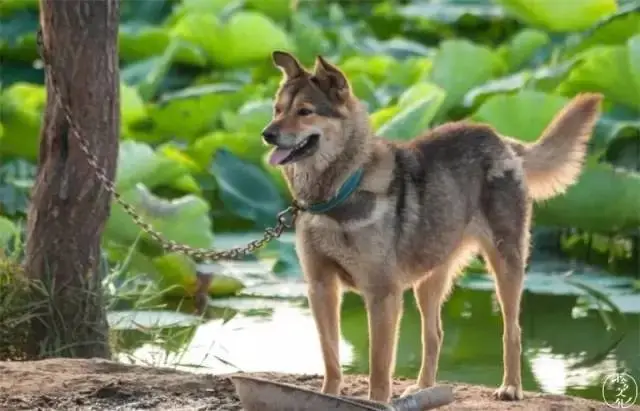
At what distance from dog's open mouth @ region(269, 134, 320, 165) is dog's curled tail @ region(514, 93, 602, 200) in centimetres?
128

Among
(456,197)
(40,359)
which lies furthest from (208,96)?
(456,197)

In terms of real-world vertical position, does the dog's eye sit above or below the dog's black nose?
above

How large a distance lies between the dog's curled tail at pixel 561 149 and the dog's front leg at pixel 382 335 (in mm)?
1121

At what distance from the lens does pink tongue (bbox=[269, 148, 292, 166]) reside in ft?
18.8

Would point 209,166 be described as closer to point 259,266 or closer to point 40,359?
point 259,266

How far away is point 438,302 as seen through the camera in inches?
264

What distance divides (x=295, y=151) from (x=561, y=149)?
5.19 feet

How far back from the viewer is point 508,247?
21.1ft

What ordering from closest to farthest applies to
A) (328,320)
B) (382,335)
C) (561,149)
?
→ (382,335), (328,320), (561,149)

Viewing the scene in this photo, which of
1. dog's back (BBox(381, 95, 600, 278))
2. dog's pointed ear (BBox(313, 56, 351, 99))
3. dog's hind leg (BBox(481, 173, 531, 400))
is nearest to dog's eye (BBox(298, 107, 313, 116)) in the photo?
dog's pointed ear (BBox(313, 56, 351, 99))

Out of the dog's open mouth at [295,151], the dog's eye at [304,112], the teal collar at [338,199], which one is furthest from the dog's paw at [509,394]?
the dog's eye at [304,112]

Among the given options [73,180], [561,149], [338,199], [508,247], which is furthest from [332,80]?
[73,180]

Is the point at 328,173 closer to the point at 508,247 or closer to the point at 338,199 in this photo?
the point at 338,199

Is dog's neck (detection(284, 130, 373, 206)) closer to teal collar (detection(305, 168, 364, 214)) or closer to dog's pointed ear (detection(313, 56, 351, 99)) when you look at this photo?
teal collar (detection(305, 168, 364, 214))
